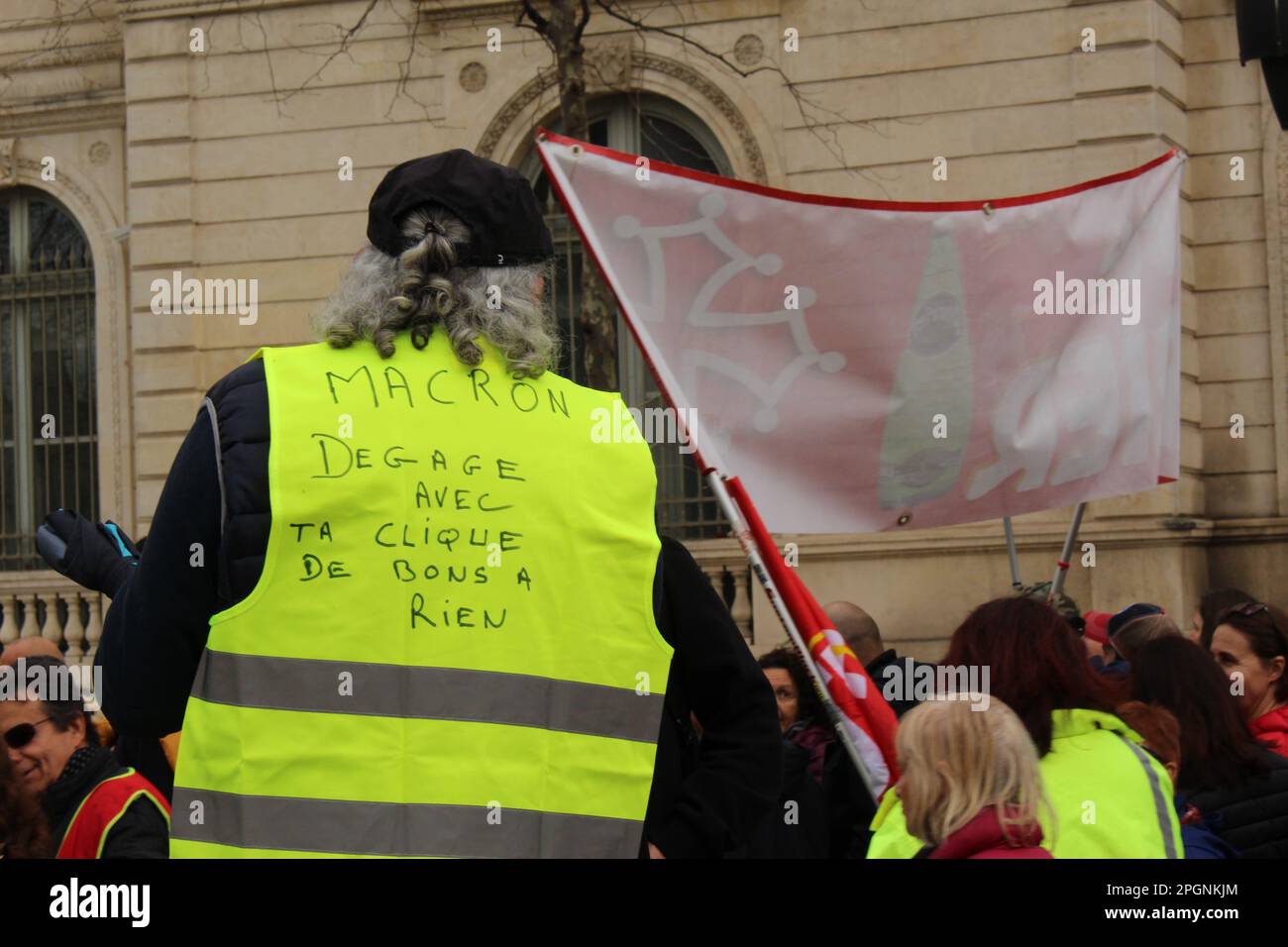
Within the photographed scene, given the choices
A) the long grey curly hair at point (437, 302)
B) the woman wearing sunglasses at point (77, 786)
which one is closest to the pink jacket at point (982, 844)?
the long grey curly hair at point (437, 302)

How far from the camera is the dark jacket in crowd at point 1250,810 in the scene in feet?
14.4

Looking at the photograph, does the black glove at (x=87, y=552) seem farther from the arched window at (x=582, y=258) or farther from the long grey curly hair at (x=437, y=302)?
the arched window at (x=582, y=258)

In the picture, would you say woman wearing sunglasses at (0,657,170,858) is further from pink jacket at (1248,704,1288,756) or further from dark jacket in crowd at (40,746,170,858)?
pink jacket at (1248,704,1288,756)

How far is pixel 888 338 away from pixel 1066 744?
1973 mm

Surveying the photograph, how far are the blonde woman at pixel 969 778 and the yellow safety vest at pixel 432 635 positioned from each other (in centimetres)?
81

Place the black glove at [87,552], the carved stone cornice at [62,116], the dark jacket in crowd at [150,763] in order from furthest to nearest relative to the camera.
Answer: the carved stone cornice at [62,116] → the dark jacket in crowd at [150,763] → the black glove at [87,552]

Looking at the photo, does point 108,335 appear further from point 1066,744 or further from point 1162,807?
point 1162,807

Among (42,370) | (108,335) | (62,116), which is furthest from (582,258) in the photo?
(42,370)

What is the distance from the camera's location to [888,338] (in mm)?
5402

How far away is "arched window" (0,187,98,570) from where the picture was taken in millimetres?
15219

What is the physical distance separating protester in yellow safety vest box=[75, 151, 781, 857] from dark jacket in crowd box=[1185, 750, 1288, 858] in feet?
7.09

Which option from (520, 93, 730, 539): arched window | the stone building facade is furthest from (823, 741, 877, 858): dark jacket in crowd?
(520, 93, 730, 539): arched window

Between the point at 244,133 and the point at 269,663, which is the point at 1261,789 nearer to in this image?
the point at 269,663

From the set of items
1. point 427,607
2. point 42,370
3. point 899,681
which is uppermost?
point 42,370
